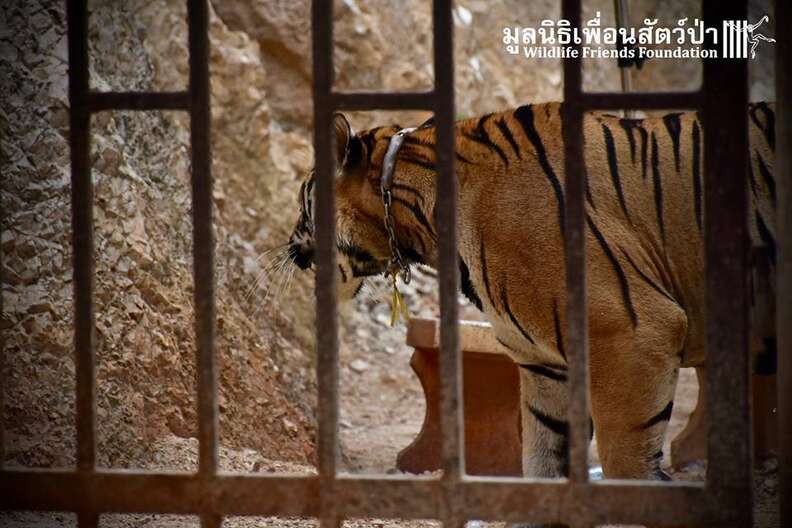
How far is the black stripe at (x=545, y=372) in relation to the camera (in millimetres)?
3518

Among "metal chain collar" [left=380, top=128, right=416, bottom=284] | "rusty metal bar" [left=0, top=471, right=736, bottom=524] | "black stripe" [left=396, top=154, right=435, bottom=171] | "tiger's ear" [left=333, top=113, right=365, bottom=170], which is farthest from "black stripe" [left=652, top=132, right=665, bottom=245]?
"rusty metal bar" [left=0, top=471, right=736, bottom=524]

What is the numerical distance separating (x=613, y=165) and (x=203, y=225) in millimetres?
1667

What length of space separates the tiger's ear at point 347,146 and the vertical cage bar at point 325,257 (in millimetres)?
1355

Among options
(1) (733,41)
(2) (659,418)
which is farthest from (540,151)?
(1) (733,41)

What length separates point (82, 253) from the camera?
2154 millimetres

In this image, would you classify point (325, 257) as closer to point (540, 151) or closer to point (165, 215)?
point (540, 151)

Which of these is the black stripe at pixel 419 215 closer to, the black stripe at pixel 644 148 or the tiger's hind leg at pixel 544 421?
the tiger's hind leg at pixel 544 421

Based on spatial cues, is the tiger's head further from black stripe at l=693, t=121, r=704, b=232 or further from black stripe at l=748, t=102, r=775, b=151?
black stripe at l=748, t=102, r=775, b=151

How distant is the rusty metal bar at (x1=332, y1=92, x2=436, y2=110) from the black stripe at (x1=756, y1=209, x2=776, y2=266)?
1.63 meters

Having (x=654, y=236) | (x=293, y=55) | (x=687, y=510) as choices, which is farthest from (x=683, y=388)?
(x=687, y=510)

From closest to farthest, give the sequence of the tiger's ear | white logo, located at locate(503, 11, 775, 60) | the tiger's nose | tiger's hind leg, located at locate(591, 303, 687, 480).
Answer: tiger's hind leg, located at locate(591, 303, 687, 480) < the tiger's ear < the tiger's nose < white logo, located at locate(503, 11, 775, 60)

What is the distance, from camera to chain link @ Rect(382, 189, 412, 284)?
138 inches

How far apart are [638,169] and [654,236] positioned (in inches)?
8.7

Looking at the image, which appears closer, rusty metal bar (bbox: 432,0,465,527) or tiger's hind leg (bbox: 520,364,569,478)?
rusty metal bar (bbox: 432,0,465,527)
